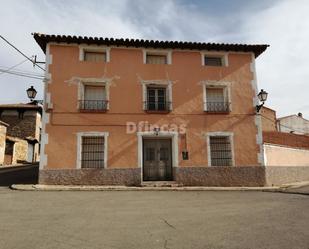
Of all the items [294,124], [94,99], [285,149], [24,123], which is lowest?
[285,149]

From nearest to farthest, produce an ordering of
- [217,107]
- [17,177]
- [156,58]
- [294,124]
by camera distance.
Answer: [217,107], [156,58], [17,177], [294,124]

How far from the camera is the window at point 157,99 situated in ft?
46.5

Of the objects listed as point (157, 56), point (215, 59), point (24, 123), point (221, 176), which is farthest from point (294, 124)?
point (24, 123)

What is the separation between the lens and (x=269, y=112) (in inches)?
1107

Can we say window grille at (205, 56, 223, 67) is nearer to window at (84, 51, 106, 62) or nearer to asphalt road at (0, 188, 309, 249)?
window at (84, 51, 106, 62)

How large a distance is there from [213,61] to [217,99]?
195cm

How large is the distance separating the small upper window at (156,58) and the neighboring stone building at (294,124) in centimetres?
2270

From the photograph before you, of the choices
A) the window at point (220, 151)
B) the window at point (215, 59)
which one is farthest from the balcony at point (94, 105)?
the window at point (215, 59)

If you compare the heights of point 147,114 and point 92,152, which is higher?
point 147,114

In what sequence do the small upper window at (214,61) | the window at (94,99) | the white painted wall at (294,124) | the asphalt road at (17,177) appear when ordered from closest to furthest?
1. the asphalt road at (17,177)
2. the window at (94,99)
3. the small upper window at (214,61)
4. the white painted wall at (294,124)

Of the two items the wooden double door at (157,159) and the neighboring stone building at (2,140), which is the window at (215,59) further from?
the neighboring stone building at (2,140)

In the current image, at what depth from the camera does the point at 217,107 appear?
14.6m

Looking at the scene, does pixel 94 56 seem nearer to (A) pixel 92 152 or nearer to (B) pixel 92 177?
(A) pixel 92 152

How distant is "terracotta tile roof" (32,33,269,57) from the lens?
533 inches
